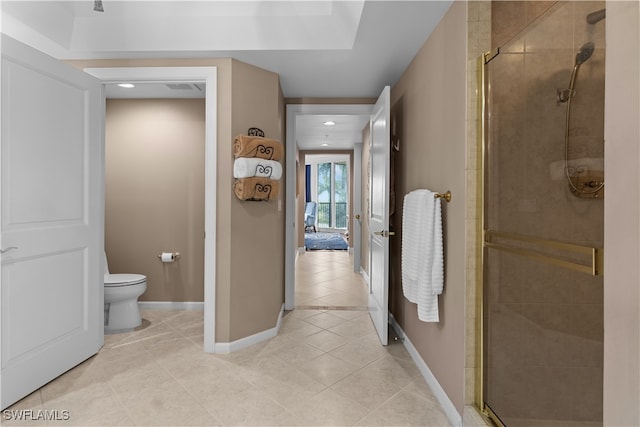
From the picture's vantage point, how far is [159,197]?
3535 mm

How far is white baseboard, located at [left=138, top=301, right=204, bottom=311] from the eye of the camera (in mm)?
3531

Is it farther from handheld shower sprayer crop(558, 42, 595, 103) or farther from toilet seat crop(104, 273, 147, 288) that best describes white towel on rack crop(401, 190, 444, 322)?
toilet seat crop(104, 273, 147, 288)

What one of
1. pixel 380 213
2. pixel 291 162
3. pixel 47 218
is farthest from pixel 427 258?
pixel 47 218

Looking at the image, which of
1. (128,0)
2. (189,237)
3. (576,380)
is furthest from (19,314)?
(576,380)

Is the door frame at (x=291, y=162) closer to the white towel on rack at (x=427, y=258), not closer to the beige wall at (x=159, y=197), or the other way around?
the beige wall at (x=159, y=197)

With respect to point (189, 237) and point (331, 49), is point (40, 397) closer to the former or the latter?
point (189, 237)

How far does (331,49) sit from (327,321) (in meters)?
2.29

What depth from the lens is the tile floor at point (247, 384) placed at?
1783mm

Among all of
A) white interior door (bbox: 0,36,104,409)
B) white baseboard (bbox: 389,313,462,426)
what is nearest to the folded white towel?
white interior door (bbox: 0,36,104,409)
